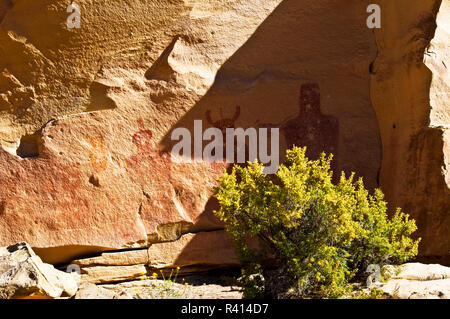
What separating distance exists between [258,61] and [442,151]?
5.62 feet

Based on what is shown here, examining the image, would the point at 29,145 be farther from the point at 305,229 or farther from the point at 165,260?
the point at 305,229

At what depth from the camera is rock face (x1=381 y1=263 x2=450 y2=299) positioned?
3773mm

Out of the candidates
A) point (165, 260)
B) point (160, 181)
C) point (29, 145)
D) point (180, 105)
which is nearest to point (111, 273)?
point (165, 260)

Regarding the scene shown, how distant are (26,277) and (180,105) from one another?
1910 mm

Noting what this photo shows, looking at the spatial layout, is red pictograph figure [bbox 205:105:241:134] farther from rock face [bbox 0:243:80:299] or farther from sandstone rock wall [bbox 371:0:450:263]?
rock face [bbox 0:243:80:299]

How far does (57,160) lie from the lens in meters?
4.66

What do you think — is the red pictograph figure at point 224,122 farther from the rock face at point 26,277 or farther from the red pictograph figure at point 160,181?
the rock face at point 26,277

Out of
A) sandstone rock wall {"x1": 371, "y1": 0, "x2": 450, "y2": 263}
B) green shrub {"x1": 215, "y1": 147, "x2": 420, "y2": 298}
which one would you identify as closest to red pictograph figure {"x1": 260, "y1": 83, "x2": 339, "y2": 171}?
sandstone rock wall {"x1": 371, "y1": 0, "x2": 450, "y2": 263}

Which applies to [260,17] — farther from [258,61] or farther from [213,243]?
[213,243]

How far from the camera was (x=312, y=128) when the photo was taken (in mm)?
5121

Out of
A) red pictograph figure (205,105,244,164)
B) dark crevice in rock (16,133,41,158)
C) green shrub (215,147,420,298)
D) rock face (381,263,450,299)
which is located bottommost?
rock face (381,263,450,299)

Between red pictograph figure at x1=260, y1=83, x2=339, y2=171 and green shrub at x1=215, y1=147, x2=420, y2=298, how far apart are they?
859 millimetres

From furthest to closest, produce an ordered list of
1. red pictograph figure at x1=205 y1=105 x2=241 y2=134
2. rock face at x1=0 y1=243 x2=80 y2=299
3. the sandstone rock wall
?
red pictograph figure at x1=205 y1=105 x2=241 y2=134, the sandstone rock wall, rock face at x1=0 y1=243 x2=80 y2=299
